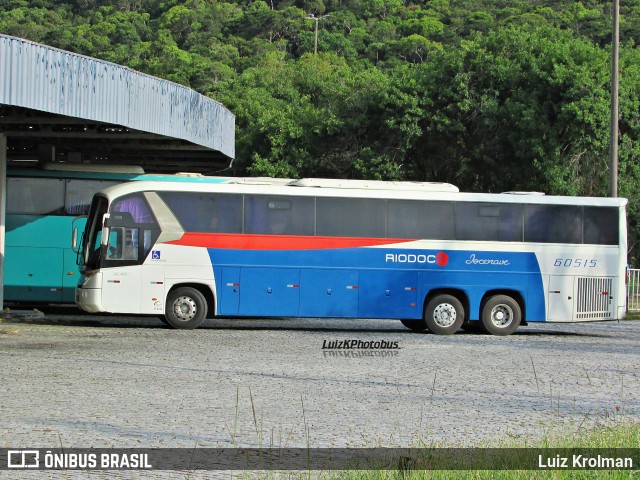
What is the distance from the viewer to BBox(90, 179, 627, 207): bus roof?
23984mm

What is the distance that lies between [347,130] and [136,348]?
31.0m

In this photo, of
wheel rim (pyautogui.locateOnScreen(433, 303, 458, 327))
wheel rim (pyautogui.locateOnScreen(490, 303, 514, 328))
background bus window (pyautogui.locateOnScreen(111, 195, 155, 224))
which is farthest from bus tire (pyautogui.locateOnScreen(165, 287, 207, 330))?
wheel rim (pyautogui.locateOnScreen(490, 303, 514, 328))

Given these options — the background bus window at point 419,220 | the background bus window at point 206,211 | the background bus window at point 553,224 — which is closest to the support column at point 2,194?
the background bus window at point 206,211

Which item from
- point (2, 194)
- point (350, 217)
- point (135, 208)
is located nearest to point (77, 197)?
point (2, 194)

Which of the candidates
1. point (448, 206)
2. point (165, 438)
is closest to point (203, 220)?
point (448, 206)

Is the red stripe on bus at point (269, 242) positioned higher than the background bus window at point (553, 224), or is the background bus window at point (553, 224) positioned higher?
the background bus window at point (553, 224)

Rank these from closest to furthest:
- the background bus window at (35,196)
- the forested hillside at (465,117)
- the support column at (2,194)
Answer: the support column at (2,194) → the background bus window at (35,196) → the forested hillside at (465,117)

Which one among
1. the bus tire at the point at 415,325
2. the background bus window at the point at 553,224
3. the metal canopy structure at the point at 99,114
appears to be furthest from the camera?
the bus tire at the point at 415,325

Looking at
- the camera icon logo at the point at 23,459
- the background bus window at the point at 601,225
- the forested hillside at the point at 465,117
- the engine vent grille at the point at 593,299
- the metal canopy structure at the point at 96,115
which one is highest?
the forested hillside at the point at 465,117

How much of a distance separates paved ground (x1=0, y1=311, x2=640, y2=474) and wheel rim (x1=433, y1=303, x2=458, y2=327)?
81 cm

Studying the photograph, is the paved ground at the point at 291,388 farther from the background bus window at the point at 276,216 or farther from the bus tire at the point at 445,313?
the background bus window at the point at 276,216

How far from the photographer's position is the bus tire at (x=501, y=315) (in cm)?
2433

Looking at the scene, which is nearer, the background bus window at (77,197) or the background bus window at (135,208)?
the background bus window at (135,208)

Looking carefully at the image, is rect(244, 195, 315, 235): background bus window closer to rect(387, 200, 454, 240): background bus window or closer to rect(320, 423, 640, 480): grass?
rect(387, 200, 454, 240): background bus window
